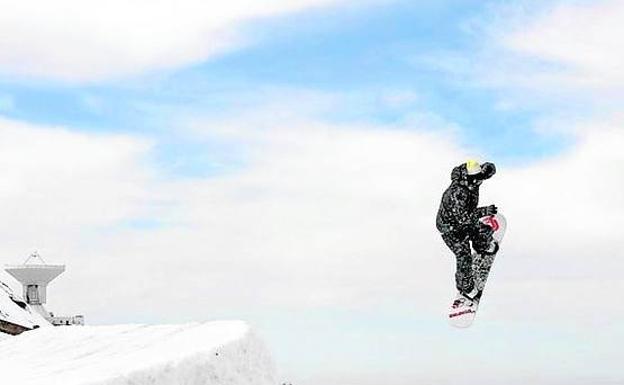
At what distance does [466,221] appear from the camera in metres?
15.1

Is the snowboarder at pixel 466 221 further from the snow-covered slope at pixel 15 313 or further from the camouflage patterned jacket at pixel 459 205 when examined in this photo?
the snow-covered slope at pixel 15 313

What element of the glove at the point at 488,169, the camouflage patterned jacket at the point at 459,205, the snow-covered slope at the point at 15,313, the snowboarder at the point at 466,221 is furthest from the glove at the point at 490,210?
the snow-covered slope at the point at 15,313

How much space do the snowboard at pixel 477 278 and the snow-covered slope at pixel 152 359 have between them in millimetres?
4265

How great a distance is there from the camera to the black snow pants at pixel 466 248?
15.4 metres

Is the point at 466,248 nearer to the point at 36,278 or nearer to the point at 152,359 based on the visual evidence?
the point at 152,359

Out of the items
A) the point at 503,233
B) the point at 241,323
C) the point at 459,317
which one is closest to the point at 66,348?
the point at 241,323

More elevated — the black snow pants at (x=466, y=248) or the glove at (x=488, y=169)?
the glove at (x=488, y=169)

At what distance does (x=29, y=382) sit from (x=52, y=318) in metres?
75.7

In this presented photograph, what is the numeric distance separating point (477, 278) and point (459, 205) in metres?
1.30

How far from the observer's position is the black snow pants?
15394mm

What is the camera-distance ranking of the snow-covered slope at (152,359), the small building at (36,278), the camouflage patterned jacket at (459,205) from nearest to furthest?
1. the snow-covered slope at (152,359)
2. the camouflage patterned jacket at (459,205)
3. the small building at (36,278)

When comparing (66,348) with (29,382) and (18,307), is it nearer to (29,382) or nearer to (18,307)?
(29,382)

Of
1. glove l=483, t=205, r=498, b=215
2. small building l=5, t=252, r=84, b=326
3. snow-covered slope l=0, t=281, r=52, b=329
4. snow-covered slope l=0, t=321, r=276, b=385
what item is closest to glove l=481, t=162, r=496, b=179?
glove l=483, t=205, r=498, b=215

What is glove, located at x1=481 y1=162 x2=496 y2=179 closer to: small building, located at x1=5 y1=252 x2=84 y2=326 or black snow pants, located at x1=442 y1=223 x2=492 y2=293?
black snow pants, located at x1=442 y1=223 x2=492 y2=293
